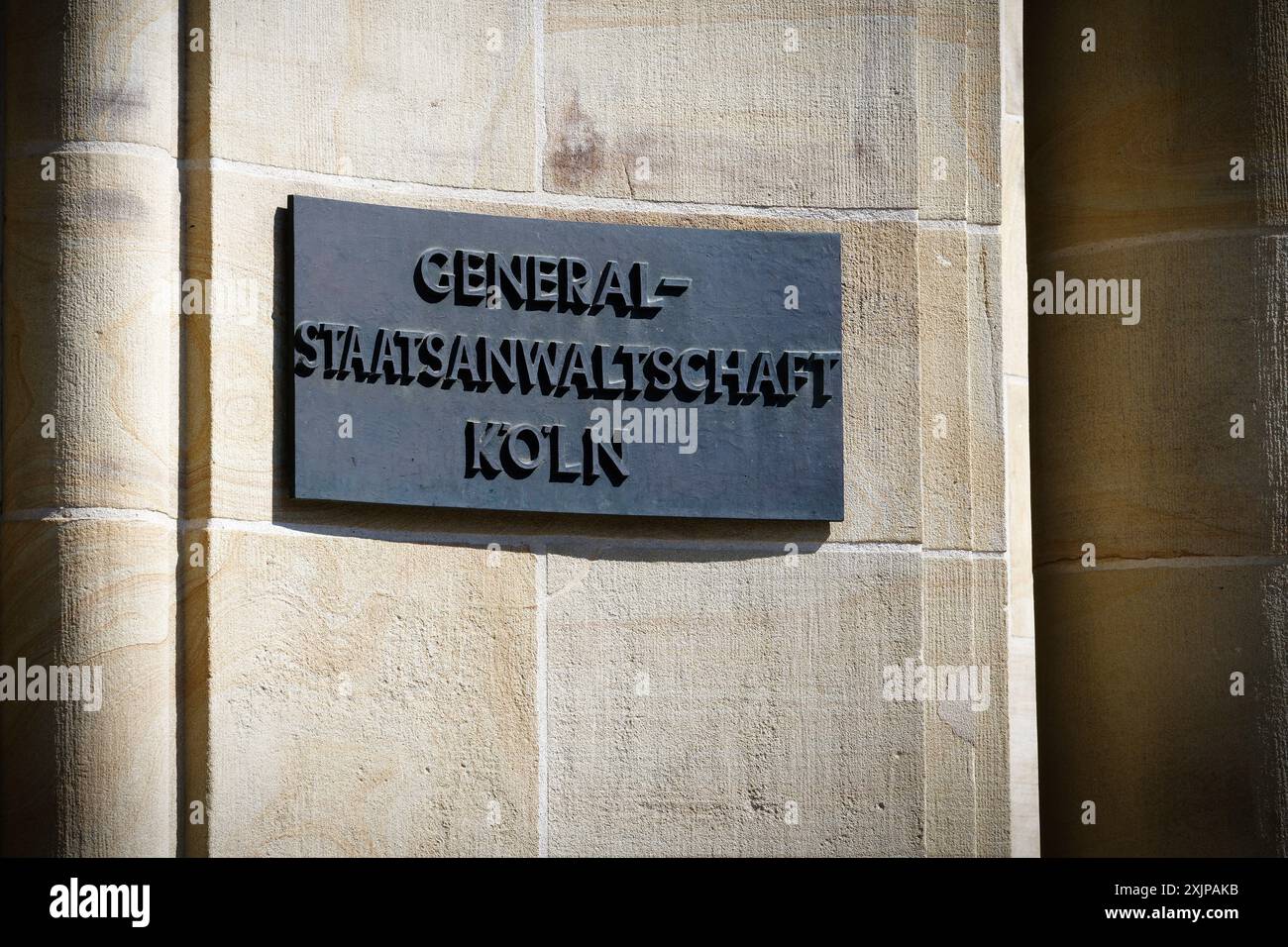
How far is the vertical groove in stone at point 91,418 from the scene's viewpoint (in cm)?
607

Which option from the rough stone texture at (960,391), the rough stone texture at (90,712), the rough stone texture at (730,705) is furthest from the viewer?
the rough stone texture at (960,391)

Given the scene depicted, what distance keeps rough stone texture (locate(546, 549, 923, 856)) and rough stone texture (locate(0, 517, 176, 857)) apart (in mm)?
1315

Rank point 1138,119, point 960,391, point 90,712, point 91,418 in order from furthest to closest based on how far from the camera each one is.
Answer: point 1138,119, point 960,391, point 91,418, point 90,712

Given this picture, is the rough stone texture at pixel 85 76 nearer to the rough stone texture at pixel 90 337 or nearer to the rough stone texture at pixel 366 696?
the rough stone texture at pixel 90 337

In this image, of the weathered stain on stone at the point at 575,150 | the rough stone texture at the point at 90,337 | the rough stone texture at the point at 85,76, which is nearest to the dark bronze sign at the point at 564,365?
the weathered stain on stone at the point at 575,150

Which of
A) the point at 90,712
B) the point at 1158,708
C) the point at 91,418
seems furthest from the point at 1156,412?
the point at 90,712

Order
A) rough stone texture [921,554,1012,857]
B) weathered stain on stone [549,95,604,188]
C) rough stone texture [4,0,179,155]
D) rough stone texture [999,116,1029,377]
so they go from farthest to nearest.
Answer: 1. rough stone texture [999,116,1029,377]
2. rough stone texture [921,554,1012,857]
3. weathered stain on stone [549,95,604,188]
4. rough stone texture [4,0,179,155]

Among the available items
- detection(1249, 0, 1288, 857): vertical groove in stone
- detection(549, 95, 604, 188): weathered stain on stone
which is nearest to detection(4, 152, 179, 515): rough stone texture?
detection(549, 95, 604, 188): weathered stain on stone

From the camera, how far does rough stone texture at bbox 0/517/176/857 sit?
6047 mm

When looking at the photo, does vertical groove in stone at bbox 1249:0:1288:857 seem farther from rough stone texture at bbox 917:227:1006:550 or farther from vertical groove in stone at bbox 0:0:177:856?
vertical groove in stone at bbox 0:0:177:856

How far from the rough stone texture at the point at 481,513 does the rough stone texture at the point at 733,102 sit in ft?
0.47

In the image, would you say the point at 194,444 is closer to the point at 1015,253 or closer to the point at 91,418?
the point at 91,418

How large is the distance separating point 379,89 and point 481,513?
151 cm

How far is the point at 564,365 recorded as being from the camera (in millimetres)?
6723
